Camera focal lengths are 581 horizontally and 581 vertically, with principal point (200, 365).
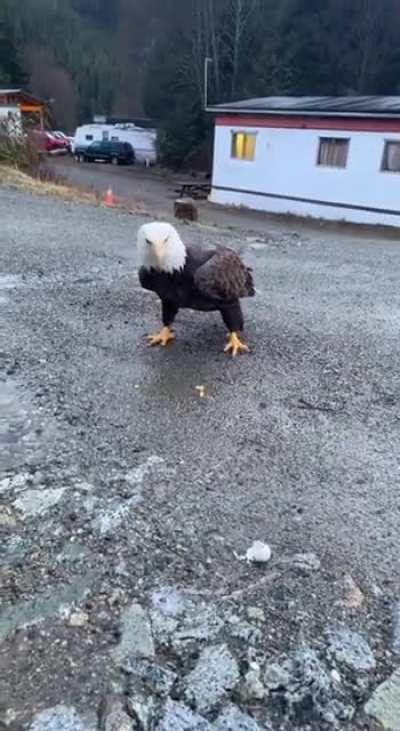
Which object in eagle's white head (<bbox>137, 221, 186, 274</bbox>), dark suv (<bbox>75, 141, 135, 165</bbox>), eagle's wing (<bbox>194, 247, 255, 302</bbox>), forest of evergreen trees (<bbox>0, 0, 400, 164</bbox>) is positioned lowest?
dark suv (<bbox>75, 141, 135, 165</bbox>)

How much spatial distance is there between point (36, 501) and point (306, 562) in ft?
3.29

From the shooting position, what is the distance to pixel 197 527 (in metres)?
2.08

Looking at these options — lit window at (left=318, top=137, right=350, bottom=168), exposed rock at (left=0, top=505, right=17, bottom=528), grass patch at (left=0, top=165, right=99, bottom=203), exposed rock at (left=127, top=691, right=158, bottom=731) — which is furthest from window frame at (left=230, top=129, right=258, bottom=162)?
exposed rock at (left=127, top=691, right=158, bottom=731)

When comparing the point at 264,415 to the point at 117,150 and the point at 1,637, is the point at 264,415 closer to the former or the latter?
the point at 1,637

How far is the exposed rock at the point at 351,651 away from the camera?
158 cm

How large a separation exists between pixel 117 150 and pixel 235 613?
3216 cm

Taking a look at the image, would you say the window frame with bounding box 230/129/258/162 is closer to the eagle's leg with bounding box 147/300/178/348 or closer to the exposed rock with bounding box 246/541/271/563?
the eagle's leg with bounding box 147/300/178/348

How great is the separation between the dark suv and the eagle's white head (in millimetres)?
30082

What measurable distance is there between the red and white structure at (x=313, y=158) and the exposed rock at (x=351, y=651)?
15.4 meters

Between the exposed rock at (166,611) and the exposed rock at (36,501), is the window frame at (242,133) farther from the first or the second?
the exposed rock at (166,611)

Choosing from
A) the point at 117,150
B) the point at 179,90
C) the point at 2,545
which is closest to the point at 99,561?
the point at 2,545

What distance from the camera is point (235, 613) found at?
1718 millimetres

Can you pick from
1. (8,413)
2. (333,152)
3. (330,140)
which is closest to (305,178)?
(333,152)

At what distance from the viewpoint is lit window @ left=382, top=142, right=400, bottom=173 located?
15.4 m
